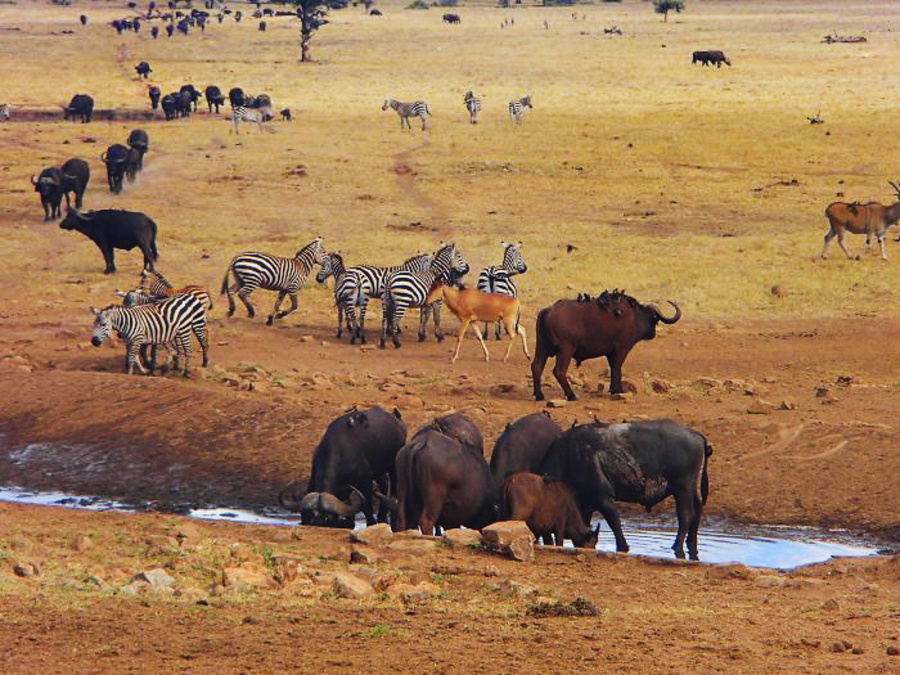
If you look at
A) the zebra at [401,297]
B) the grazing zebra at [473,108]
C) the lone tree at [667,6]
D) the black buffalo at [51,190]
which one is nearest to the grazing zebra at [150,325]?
the zebra at [401,297]

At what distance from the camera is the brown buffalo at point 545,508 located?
43.3 feet

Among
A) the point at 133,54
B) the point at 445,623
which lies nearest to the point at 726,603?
the point at 445,623

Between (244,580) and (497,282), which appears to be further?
(497,282)

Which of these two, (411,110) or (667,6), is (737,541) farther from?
(667,6)

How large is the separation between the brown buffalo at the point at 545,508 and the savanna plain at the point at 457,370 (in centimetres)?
106

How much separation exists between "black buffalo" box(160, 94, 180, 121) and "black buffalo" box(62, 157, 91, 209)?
16492 millimetres

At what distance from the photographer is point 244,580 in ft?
35.9

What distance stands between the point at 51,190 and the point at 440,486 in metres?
20.9

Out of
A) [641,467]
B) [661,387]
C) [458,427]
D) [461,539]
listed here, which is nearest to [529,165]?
[661,387]

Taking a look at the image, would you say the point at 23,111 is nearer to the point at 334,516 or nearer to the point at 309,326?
the point at 309,326

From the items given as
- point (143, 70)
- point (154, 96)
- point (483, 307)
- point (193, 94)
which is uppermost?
point (143, 70)

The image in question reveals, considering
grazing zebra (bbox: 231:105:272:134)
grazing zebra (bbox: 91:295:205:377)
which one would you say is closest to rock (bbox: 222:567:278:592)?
grazing zebra (bbox: 91:295:205:377)

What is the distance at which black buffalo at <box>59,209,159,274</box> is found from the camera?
27703mm

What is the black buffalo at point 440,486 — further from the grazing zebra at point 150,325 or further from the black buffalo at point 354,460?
the grazing zebra at point 150,325
